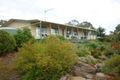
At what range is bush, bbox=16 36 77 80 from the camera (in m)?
11.9

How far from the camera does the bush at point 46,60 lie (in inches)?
469

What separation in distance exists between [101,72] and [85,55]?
124 inches

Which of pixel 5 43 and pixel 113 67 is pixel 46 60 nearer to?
pixel 113 67

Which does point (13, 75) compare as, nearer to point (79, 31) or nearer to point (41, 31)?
point (41, 31)

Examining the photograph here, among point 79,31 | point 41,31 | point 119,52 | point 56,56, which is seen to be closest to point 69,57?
point 56,56

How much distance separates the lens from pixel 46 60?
38.8ft

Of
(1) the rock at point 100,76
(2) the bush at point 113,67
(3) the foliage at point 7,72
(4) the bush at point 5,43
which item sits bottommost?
(3) the foliage at point 7,72

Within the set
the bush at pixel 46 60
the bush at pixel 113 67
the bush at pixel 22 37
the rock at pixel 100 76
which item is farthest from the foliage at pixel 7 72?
the bush at pixel 113 67

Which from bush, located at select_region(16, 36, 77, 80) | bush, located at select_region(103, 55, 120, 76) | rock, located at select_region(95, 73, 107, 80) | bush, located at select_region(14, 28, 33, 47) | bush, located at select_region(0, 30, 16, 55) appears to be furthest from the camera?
bush, located at select_region(14, 28, 33, 47)

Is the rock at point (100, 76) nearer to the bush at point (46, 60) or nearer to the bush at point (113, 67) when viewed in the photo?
the bush at point (113, 67)

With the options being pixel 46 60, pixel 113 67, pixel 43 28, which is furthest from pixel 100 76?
pixel 43 28

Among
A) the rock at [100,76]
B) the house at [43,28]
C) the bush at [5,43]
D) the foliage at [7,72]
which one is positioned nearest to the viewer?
the rock at [100,76]

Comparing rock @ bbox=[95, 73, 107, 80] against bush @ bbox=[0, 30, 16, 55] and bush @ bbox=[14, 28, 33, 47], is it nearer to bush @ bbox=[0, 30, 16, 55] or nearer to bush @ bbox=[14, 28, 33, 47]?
bush @ bbox=[0, 30, 16, 55]

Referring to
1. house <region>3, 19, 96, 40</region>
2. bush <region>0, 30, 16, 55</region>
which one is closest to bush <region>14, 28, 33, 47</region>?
bush <region>0, 30, 16, 55</region>
